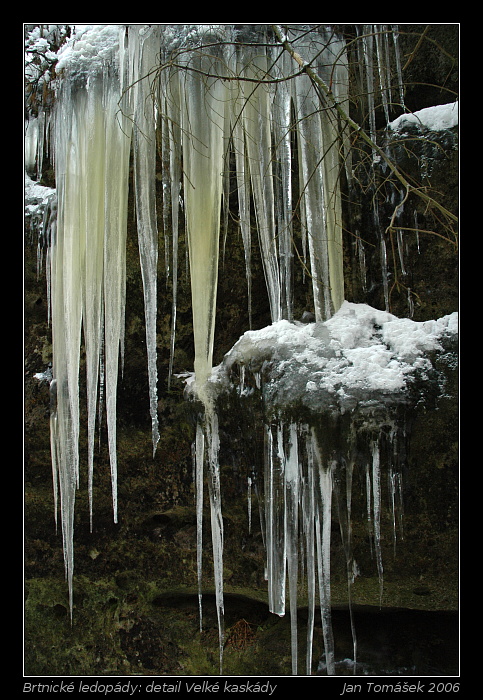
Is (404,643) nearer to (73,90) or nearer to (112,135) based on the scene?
(112,135)

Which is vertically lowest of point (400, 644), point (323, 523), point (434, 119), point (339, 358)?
point (400, 644)

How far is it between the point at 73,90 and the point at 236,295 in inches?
46.5

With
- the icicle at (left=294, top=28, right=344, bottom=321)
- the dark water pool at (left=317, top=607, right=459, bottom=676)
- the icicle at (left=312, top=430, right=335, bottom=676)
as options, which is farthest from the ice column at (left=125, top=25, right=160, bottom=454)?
the dark water pool at (left=317, top=607, right=459, bottom=676)

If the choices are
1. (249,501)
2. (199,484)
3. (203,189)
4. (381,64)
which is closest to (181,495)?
(199,484)

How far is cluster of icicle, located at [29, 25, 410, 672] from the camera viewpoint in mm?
2332

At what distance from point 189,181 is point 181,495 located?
4.46 feet

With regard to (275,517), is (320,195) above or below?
above

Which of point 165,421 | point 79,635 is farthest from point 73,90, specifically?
point 79,635

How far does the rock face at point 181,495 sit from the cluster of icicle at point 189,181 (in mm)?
117

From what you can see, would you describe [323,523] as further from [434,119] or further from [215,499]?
[434,119]

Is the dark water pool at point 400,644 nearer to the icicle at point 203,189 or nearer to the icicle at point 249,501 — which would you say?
the icicle at point 249,501

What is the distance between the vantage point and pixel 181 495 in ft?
8.05

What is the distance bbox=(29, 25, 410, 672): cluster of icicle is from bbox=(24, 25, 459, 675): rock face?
0.12 m

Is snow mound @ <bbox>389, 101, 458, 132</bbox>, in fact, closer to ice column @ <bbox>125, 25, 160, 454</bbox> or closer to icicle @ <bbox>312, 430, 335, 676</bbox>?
ice column @ <bbox>125, 25, 160, 454</bbox>
